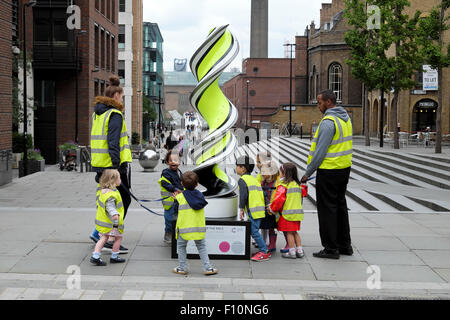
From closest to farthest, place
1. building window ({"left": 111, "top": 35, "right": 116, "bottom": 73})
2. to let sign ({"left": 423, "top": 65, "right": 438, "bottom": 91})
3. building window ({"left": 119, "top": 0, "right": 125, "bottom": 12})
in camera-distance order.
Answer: to let sign ({"left": 423, "top": 65, "right": 438, "bottom": 91}) → building window ({"left": 111, "top": 35, "right": 116, "bottom": 73}) → building window ({"left": 119, "top": 0, "right": 125, "bottom": 12})

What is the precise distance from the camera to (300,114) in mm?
62656

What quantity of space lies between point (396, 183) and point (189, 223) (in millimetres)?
13870

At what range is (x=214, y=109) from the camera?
894 cm

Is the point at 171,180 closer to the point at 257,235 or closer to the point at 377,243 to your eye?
the point at 257,235

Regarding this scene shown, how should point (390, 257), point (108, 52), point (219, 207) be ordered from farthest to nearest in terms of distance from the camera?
point (108, 52) → point (219, 207) → point (390, 257)

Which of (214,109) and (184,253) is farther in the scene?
(214,109)

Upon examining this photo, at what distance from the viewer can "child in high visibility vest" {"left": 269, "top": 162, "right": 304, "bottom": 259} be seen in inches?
306

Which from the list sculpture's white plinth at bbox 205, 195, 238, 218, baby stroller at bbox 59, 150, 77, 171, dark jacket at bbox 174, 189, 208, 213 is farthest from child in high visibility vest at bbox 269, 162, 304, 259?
baby stroller at bbox 59, 150, 77, 171

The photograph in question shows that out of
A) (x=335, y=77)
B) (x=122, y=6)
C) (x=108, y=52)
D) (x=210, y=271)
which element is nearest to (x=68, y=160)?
(x=108, y=52)

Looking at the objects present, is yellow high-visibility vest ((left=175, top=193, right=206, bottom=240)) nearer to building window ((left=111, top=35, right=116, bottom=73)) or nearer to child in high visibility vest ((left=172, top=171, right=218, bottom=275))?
child in high visibility vest ((left=172, top=171, right=218, bottom=275))

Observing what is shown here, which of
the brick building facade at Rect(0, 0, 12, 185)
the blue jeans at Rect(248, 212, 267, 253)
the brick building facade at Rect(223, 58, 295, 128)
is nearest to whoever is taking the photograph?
the blue jeans at Rect(248, 212, 267, 253)

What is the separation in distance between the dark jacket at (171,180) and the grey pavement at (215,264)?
34.6 inches

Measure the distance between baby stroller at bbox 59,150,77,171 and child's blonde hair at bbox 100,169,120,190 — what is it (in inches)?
712

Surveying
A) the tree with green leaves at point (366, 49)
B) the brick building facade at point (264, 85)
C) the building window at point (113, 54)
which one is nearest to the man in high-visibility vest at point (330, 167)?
the tree with green leaves at point (366, 49)
